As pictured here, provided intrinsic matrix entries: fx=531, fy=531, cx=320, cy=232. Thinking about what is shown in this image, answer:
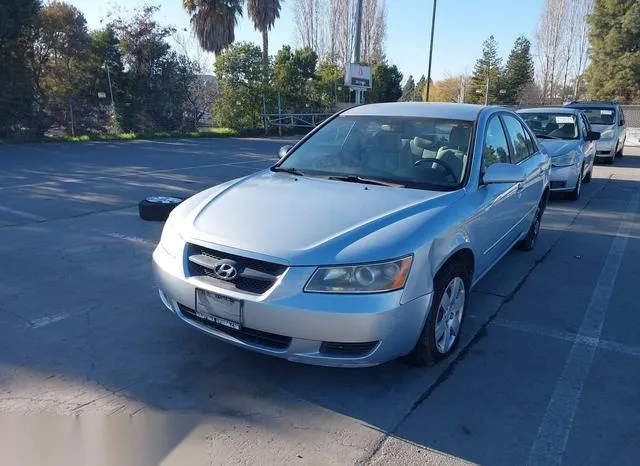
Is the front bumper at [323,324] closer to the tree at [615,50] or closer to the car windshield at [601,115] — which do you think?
the car windshield at [601,115]

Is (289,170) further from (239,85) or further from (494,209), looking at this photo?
(239,85)

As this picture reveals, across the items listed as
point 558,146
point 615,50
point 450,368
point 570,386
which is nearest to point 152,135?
point 558,146

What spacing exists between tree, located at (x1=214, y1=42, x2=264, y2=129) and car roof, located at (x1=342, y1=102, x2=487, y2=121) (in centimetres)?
2251

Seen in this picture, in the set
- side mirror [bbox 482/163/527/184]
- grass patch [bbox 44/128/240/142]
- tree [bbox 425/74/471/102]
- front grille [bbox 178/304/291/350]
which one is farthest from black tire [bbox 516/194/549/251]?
tree [bbox 425/74/471/102]

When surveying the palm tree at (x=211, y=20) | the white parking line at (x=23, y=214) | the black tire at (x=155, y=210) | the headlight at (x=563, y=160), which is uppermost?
the palm tree at (x=211, y=20)

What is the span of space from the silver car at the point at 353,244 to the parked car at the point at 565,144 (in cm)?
528

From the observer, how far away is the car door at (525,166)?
513 cm

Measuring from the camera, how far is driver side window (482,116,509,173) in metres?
4.29

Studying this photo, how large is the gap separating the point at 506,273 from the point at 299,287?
132 inches

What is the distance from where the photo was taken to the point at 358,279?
113 inches

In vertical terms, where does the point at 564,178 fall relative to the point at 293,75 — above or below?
below

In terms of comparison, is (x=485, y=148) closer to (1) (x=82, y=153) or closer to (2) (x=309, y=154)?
(2) (x=309, y=154)

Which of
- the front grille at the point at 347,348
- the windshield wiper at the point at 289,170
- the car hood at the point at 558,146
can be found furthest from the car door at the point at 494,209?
the car hood at the point at 558,146

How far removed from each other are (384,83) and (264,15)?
11.4 metres
